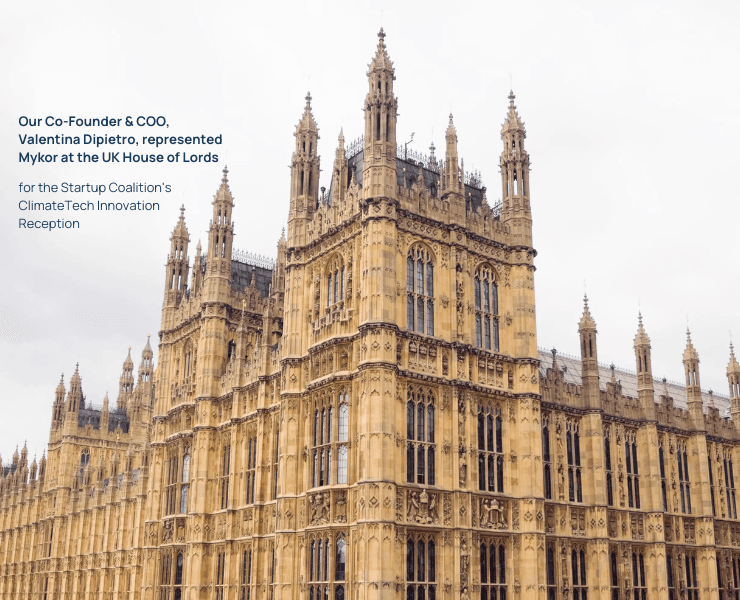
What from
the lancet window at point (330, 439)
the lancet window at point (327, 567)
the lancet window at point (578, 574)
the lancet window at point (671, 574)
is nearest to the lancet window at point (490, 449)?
the lancet window at point (330, 439)

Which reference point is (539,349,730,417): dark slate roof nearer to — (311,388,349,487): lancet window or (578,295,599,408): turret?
(578,295,599,408): turret

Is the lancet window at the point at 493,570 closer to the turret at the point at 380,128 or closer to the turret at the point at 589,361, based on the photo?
the turret at the point at 589,361

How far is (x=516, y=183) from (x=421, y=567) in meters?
21.8

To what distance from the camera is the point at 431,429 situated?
42.1 m

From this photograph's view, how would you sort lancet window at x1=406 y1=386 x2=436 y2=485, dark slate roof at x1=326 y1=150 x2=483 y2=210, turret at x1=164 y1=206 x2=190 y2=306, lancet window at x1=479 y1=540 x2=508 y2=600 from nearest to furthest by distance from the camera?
1. lancet window at x1=406 y1=386 x2=436 y2=485
2. lancet window at x1=479 y1=540 x2=508 y2=600
3. dark slate roof at x1=326 y1=150 x2=483 y2=210
4. turret at x1=164 y1=206 x2=190 y2=306

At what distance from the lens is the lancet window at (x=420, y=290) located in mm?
43188

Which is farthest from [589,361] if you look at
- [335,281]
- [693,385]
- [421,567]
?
[421,567]

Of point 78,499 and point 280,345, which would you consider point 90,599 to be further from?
point 280,345

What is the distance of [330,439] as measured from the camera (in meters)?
43.2

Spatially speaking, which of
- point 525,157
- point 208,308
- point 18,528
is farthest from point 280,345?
point 18,528

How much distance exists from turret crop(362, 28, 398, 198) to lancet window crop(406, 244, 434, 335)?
3557mm

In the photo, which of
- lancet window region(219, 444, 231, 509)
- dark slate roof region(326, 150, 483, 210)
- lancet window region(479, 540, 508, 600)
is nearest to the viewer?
lancet window region(479, 540, 508, 600)

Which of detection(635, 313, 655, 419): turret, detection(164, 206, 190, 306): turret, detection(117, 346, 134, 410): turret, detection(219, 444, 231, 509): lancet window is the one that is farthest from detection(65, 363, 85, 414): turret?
detection(635, 313, 655, 419): turret

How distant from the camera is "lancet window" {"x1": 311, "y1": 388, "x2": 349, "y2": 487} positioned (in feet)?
138
